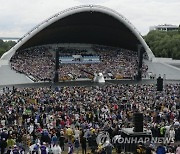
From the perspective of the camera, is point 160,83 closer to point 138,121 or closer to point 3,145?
point 138,121

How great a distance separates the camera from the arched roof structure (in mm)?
54719

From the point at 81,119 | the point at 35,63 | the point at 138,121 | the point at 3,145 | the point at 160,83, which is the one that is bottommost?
the point at 3,145

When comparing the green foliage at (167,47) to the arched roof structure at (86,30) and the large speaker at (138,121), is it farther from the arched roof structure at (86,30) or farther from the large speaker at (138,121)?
the large speaker at (138,121)

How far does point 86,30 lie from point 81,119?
4610 centimetres

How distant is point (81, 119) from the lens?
1833 centimetres

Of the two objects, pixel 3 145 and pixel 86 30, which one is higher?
pixel 86 30

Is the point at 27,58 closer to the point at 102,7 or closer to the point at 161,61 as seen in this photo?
the point at 102,7

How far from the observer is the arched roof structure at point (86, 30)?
54.7m

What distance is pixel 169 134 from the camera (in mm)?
15617

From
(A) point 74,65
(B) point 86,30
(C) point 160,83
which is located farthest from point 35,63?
(C) point 160,83

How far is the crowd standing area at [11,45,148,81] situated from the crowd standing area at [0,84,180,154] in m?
17.6

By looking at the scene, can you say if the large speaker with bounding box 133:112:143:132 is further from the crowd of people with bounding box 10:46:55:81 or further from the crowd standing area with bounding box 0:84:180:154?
the crowd of people with bounding box 10:46:55:81

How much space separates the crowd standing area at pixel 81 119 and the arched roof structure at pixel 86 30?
84.2 ft

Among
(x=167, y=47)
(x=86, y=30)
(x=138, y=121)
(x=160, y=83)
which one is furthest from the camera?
(x=167, y=47)
